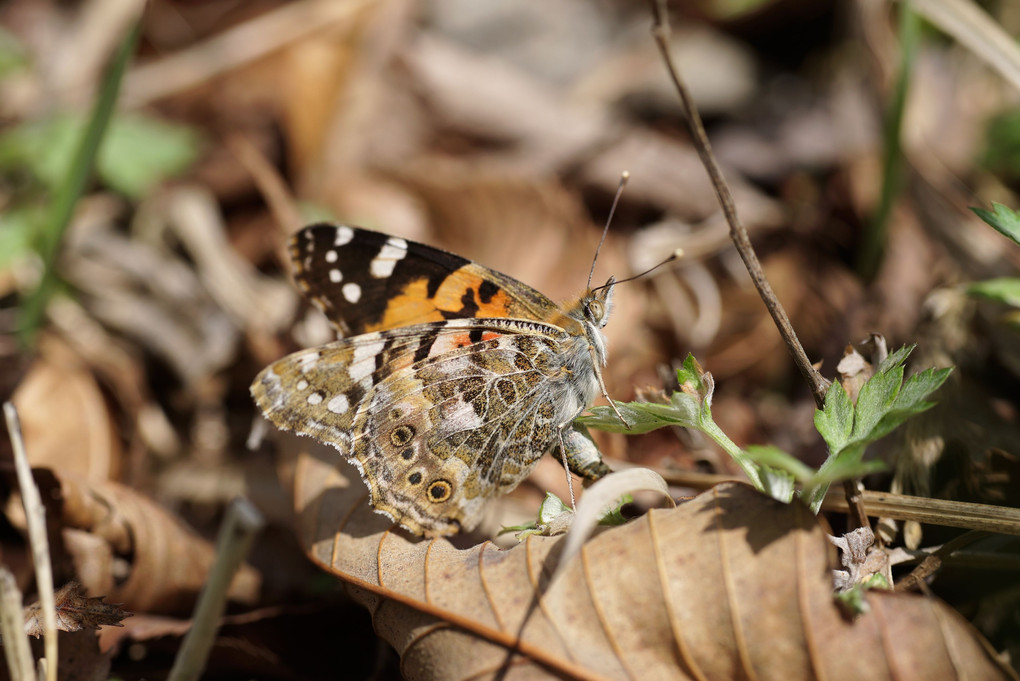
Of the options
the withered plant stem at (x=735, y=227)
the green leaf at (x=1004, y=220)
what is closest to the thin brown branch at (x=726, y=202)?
the withered plant stem at (x=735, y=227)

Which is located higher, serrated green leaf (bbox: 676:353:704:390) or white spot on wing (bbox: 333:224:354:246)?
white spot on wing (bbox: 333:224:354:246)

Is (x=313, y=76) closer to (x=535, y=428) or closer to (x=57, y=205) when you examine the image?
(x=57, y=205)

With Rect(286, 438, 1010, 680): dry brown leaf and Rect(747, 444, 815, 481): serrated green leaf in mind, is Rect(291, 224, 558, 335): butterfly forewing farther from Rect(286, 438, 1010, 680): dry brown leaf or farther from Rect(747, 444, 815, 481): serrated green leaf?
Rect(747, 444, 815, 481): serrated green leaf

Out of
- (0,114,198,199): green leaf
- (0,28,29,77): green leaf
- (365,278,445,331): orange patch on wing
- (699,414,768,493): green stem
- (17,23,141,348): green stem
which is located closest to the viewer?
(699,414,768,493): green stem

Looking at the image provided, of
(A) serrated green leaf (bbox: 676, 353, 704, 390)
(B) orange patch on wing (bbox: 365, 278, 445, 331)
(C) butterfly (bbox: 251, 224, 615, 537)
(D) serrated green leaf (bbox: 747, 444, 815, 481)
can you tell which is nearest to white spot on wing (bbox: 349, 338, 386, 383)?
(C) butterfly (bbox: 251, 224, 615, 537)

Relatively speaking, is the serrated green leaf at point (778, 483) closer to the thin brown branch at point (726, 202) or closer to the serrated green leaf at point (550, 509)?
the thin brown branch at point (726, 202)

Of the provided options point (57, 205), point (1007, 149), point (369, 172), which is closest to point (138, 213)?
point (57, 205)
